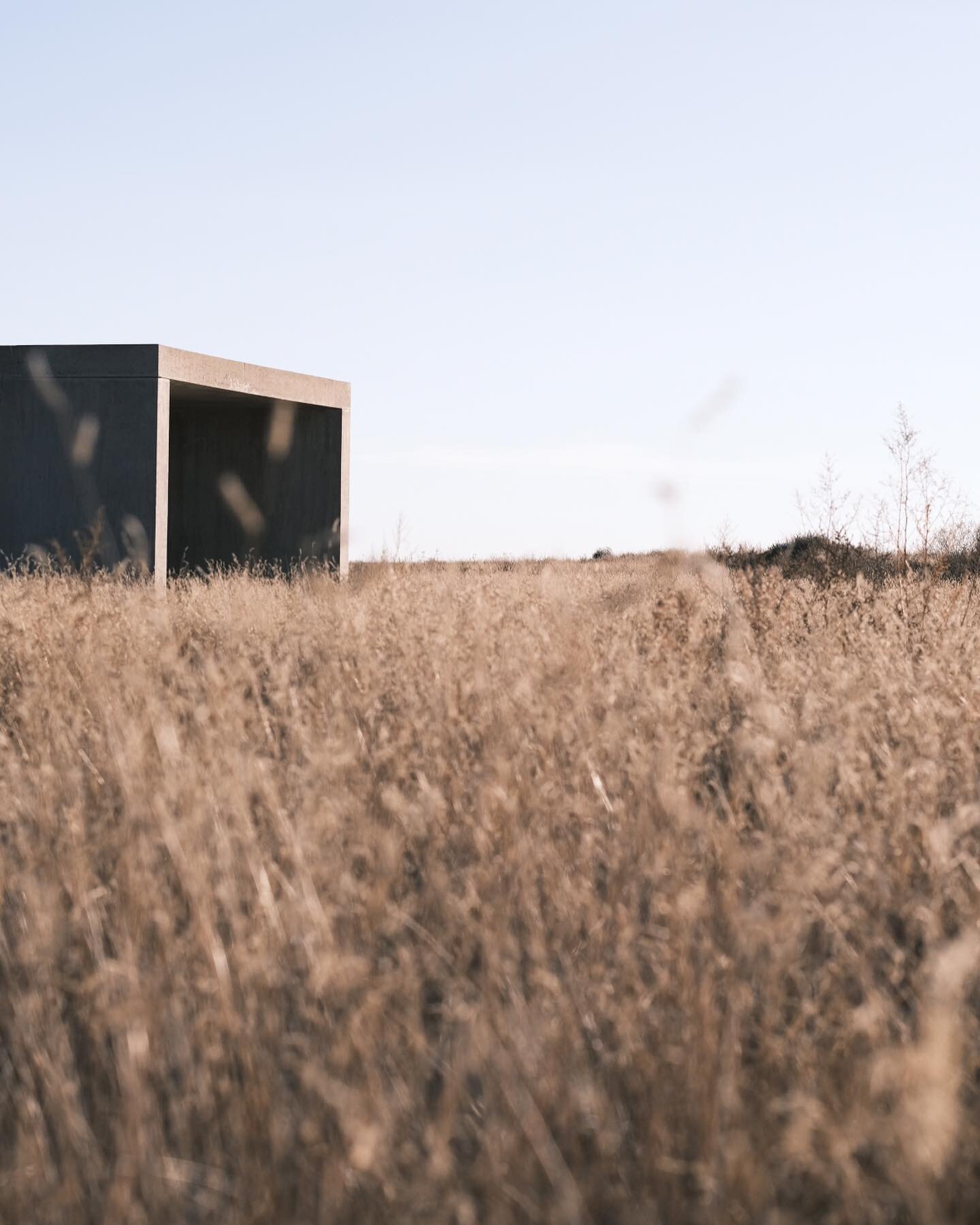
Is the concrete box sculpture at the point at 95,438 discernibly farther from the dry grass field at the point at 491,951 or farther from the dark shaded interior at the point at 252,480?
the dry grass field at the point at 491,951

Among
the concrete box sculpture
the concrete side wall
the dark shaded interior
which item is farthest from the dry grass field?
the dark shaded interior

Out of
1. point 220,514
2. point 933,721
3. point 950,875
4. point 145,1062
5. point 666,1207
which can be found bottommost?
point 666,1207

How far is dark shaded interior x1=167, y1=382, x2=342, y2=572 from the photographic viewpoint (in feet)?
46.1

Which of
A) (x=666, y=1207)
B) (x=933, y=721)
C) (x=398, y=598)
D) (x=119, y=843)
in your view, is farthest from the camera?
(x=398, y=598)

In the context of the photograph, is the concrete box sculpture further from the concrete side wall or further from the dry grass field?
the dry grass field

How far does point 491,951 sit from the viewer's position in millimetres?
1785

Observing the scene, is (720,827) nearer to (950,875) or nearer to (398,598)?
(950,875)

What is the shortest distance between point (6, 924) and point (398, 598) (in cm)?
319

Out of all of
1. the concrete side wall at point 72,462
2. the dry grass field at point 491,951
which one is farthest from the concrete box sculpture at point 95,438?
the dry grass field at point 491,951

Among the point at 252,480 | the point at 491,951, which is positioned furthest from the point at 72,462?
the point at 491,951

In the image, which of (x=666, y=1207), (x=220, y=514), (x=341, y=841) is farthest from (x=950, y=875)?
(x=220, y=514)

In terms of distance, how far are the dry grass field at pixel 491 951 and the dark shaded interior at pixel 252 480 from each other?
1051cm

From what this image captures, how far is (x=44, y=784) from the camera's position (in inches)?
105

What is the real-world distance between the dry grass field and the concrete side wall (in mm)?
8057
